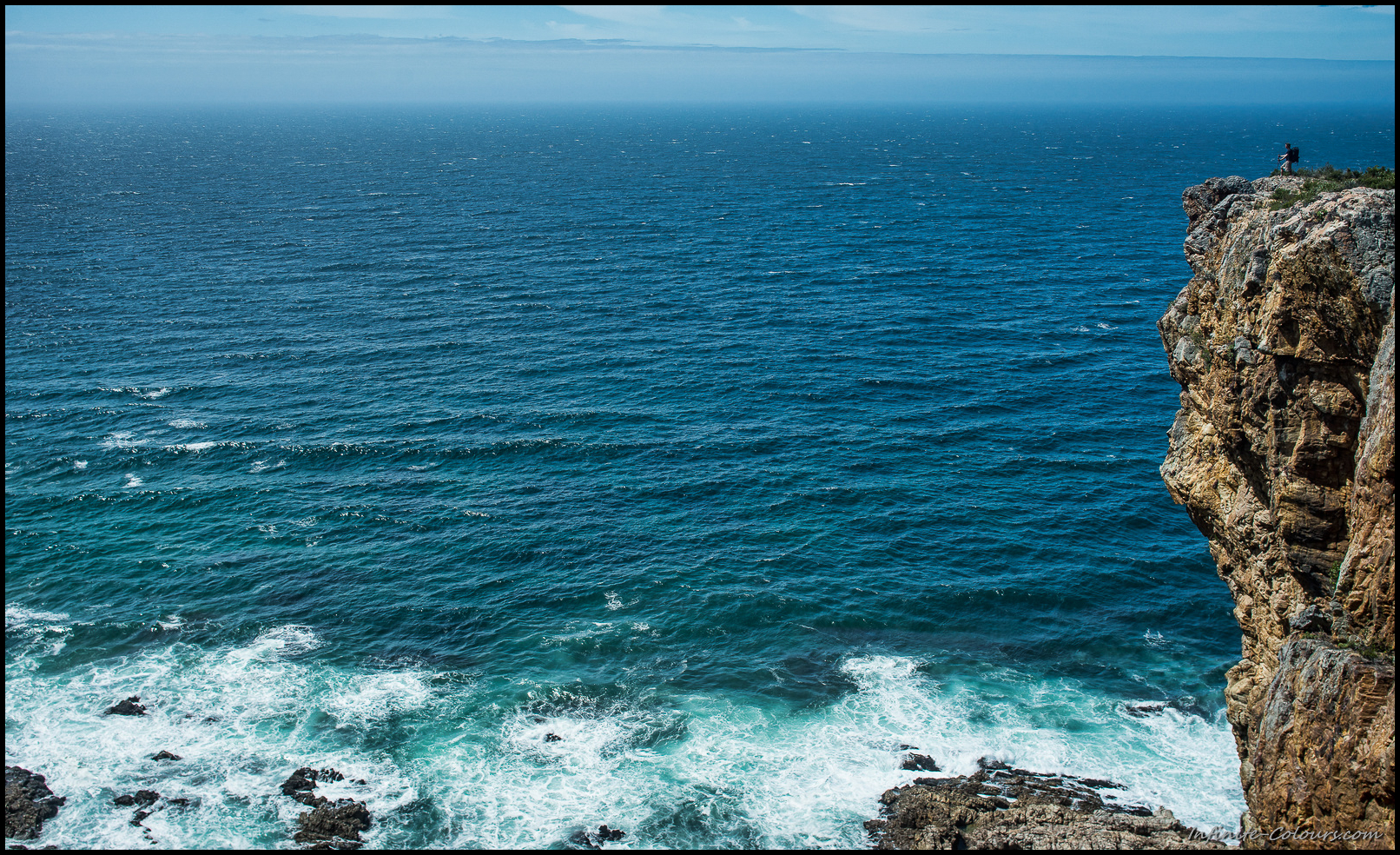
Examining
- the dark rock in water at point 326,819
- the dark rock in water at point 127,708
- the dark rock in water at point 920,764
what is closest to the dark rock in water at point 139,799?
the dark rock in water at point 326,819

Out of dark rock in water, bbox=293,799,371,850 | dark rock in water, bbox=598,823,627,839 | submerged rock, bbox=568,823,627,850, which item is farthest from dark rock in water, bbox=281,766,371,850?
dark rock in water, bbox=598,823,627,839

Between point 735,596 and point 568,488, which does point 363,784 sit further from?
point 568,488

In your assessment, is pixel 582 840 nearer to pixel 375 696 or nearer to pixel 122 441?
pixel 375 696

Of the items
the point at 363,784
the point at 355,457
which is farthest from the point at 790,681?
the point at 355,457

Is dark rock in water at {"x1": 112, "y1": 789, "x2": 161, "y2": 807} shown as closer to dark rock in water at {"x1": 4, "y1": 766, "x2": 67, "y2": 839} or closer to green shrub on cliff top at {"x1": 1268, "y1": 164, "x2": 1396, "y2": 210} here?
dark rock in water at {"x1": 4, "y1": 766, "x2": 67, "y2": 839}

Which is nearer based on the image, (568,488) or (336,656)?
(336,656)

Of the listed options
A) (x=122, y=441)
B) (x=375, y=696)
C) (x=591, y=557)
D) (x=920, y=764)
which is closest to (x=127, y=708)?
(x=375, y=696)
